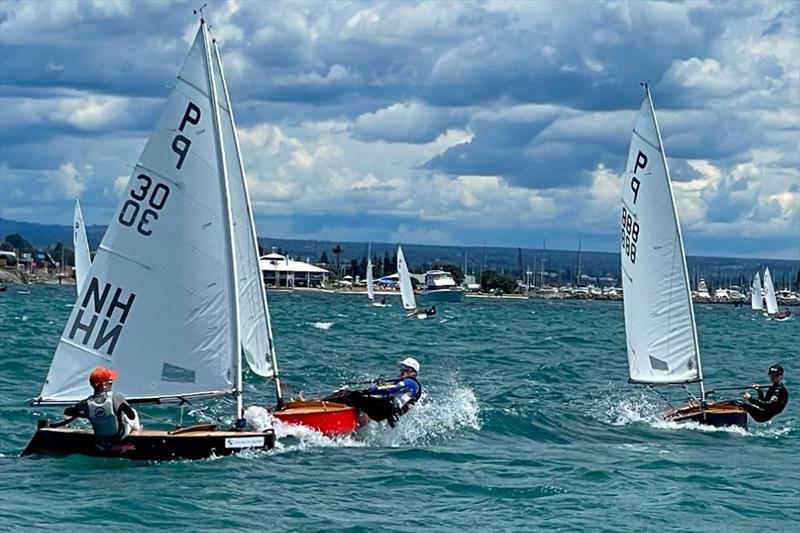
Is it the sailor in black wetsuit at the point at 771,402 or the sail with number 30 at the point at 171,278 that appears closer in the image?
the sail with number 30 at the point at 171,278

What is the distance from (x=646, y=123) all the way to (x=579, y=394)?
7.36 meters

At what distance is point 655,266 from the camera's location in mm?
26359

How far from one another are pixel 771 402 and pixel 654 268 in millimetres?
3837

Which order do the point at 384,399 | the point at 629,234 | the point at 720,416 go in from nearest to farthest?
the point at 384,399 → the point at 720,416 → the point at 629,234

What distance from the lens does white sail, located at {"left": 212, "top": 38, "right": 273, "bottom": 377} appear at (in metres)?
20.1

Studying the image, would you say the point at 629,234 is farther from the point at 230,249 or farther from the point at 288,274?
the point at 288,274

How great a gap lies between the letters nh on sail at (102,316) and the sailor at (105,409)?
1070mm

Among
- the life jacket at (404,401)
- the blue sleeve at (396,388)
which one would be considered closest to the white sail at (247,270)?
the blue sleeve at (396,388)

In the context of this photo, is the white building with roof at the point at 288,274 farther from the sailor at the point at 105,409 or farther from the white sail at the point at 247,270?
the sailor at the point at 105,409

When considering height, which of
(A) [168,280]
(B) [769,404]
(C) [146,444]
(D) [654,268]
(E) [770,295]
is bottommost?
(C) [146,444]

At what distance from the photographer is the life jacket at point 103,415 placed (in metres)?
16.8

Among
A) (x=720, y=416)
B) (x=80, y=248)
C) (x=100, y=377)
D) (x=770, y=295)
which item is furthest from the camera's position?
(x=770, y=295)

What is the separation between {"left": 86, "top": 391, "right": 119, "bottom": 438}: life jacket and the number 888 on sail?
12.5 meters

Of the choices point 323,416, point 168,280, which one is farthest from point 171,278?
point 323,416
